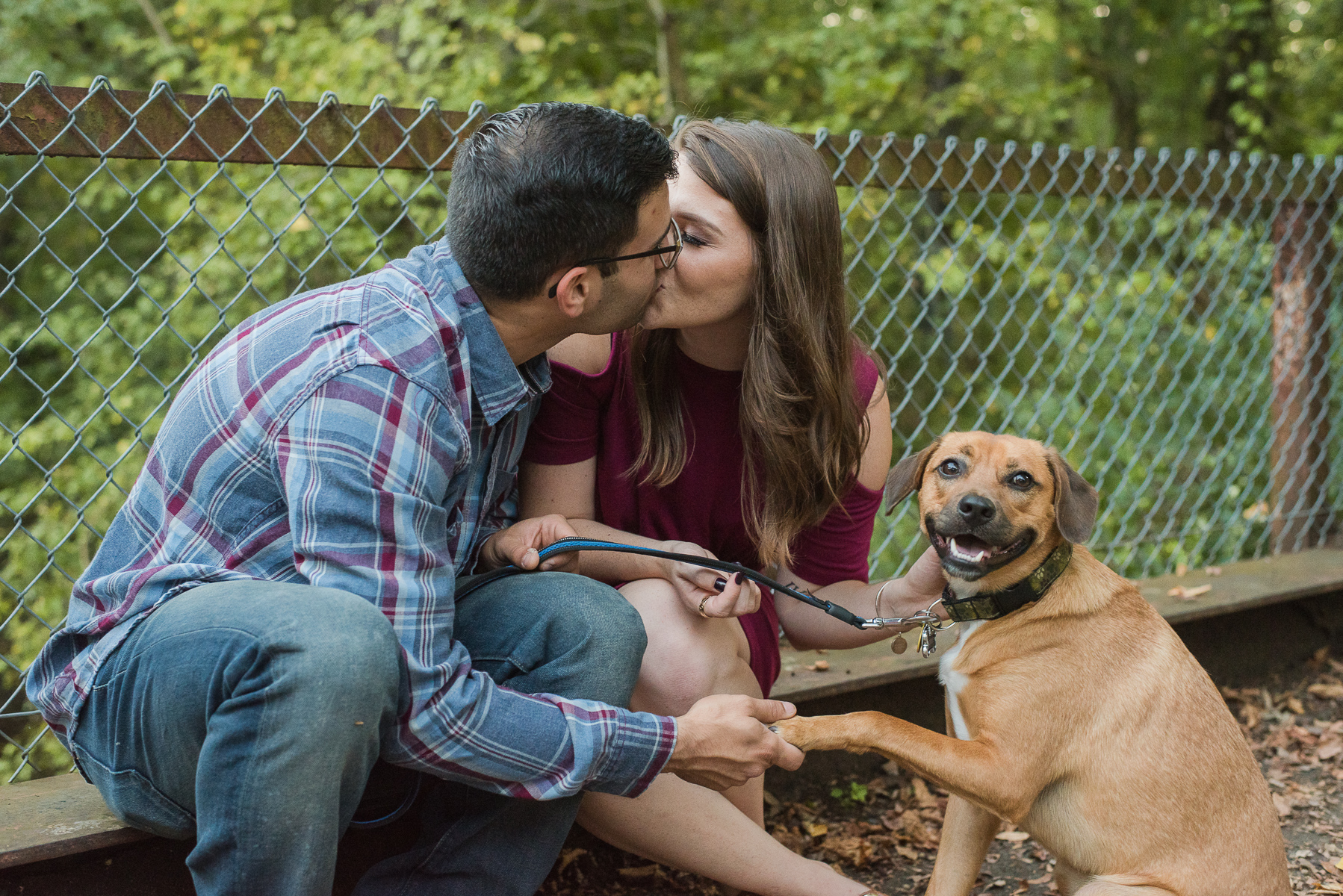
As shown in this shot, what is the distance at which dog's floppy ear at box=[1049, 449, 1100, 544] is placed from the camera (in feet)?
7.93

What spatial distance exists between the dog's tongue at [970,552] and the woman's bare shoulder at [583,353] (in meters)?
0.92

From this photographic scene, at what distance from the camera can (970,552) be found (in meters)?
2.48

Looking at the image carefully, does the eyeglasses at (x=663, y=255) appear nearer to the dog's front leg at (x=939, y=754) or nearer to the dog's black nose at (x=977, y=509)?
the dog's black nose at (x=977, y=509)

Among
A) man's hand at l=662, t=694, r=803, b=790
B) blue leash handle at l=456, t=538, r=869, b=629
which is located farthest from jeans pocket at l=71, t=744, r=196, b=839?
man's hand at l=662, t=694, r=803, b=790

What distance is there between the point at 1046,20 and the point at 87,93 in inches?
298

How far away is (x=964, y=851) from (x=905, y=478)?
0.89 m

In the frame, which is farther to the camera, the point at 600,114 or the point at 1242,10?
the point at 1242,10

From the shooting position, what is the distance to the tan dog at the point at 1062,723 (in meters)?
2.30

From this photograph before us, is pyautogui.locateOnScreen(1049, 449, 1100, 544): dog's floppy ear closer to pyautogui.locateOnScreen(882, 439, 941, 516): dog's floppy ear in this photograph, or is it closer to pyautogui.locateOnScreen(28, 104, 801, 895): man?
pyautogui.locateOnScreen(882, 439, 941, 516): dog's floppy ear

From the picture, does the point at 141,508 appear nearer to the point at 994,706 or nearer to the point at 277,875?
the point at 277,875

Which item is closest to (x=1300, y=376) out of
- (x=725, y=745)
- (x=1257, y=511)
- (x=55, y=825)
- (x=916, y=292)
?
(x=1257, y=511)

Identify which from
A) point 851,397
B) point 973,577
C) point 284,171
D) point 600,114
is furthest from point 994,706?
point 284,171

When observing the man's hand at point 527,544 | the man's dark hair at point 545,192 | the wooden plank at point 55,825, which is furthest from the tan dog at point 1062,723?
the wooden plank at point 55,825

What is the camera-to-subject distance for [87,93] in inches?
96.6
